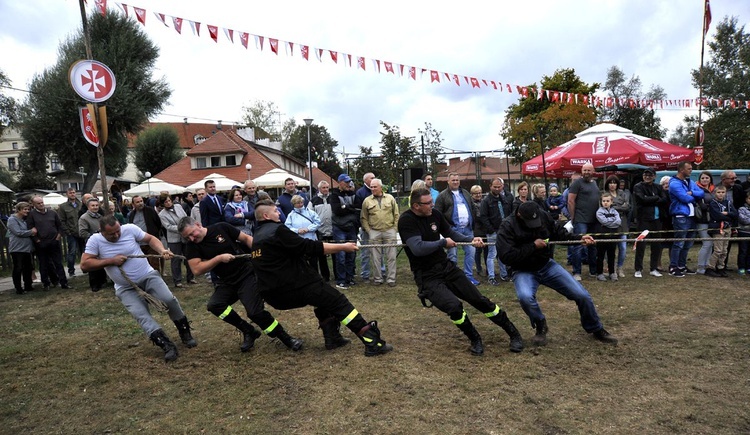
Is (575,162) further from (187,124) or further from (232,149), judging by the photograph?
(187,124)

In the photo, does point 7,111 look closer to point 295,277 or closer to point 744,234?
point 295,277

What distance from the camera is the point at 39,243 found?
887 centimetres

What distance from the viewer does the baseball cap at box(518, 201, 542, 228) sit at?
487 cm

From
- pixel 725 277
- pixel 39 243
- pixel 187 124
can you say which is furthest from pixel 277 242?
pixel 187 124

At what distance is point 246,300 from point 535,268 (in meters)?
3.20

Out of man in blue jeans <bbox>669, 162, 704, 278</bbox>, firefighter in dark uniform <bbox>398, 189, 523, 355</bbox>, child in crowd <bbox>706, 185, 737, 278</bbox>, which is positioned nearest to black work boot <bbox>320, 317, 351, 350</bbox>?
firefighter in dark uniform <bbox>398, 189, 523, 355</bbox>

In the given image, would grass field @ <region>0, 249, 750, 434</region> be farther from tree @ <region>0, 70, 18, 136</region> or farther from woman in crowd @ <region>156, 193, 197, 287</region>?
tree @ <region>0, 70, 18, 136</region>

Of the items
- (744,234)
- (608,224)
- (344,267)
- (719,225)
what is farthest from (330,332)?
(744,234)

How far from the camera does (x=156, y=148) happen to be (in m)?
43.7

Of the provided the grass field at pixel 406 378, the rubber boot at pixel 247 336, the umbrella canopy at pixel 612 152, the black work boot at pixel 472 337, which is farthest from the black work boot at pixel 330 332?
the umbrella canopy at pixel 612 152

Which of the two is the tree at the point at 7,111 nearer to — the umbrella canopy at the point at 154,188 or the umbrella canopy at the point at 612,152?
the umbrella canopy at the point at 154,188

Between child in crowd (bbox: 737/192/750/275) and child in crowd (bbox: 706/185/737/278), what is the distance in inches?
5.1

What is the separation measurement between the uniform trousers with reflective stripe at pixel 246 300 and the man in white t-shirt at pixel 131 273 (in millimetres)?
557

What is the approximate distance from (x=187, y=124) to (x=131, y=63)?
39.4m
